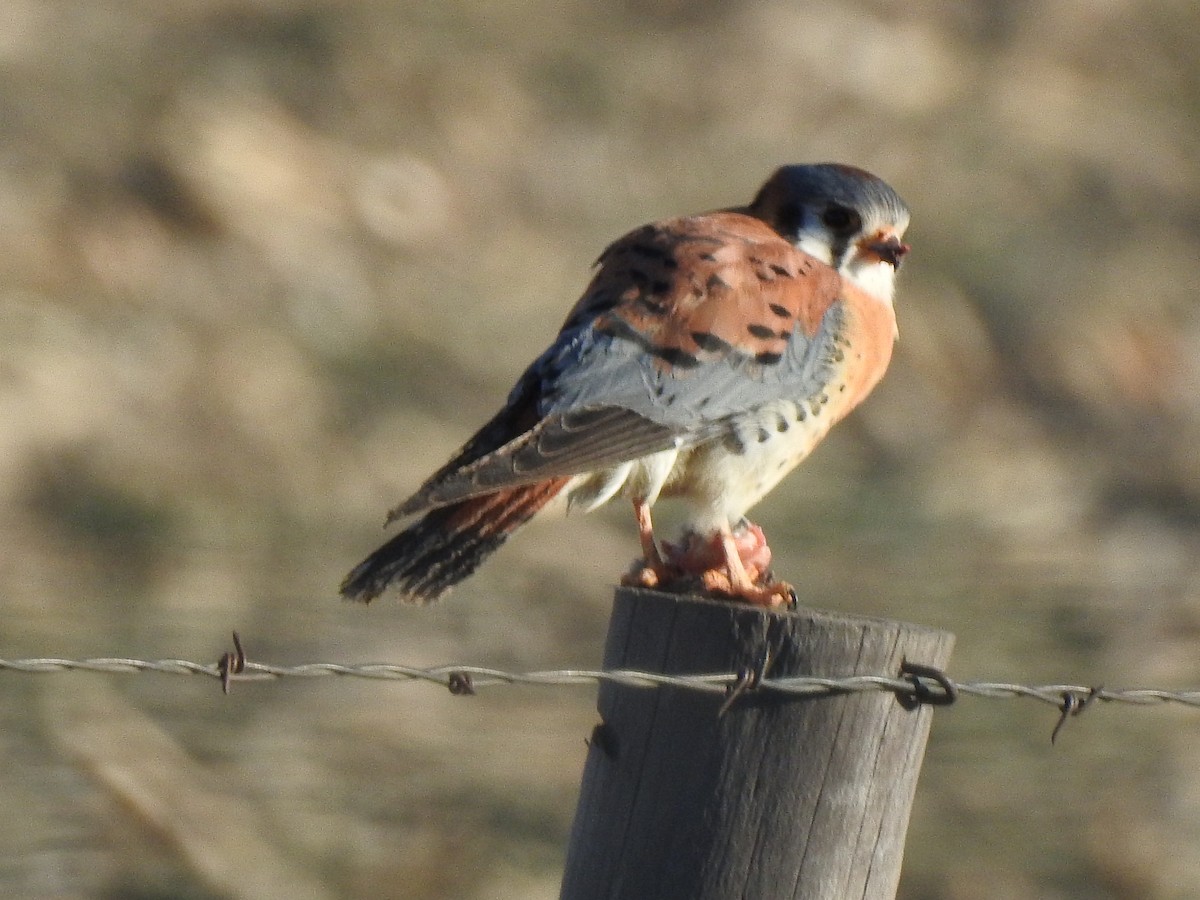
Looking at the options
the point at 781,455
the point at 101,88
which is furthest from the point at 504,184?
the point at 781,455

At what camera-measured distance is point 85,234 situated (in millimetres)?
8281

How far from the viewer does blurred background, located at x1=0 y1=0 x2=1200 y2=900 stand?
18.5 feet

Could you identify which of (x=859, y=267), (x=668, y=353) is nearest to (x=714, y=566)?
(x=668, y=353)

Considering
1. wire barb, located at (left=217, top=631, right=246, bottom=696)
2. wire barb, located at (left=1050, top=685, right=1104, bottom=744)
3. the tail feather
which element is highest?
the tail feather

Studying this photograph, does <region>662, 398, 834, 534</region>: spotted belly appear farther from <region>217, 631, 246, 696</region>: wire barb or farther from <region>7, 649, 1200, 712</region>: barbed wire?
<region>217, 631, 246, 696</region>: wire barb

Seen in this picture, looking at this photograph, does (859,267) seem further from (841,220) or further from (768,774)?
(768,774)

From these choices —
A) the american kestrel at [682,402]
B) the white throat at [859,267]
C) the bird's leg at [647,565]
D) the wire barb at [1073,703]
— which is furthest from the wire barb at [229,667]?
the white throat at [859,267]

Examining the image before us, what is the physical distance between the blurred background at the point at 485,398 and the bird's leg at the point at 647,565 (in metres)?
2.04

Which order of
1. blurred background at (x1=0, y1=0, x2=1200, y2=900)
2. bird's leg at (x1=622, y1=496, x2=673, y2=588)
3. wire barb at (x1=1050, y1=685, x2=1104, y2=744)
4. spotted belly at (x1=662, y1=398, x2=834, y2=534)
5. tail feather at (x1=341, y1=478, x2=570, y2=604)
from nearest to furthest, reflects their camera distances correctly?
wire barb at (x1=1050, y1=685, x2=1104, y2=744) → tail feather at (x1=341, y1=478, x2=570, y2=604) → bird's leg at (x1=622, y1=496, x2=673, y2=588) → spotted belly at (x1=662, y1=398, x2=834, y2=534) → blurred background at (x1=0, y1=0, x2=1200, y2=900)

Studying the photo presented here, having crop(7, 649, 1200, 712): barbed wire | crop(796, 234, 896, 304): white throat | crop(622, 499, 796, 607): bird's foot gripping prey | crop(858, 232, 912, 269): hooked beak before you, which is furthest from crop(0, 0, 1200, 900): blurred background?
crop(7, 649, 1200, 712): barbed wire

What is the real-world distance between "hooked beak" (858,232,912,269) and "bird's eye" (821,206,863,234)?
2.0 inches

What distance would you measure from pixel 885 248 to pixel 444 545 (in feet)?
4.39

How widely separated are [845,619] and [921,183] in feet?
23.9

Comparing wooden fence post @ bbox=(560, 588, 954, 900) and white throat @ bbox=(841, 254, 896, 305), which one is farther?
white throat @ bbox=(841, 254, 896, 305)
